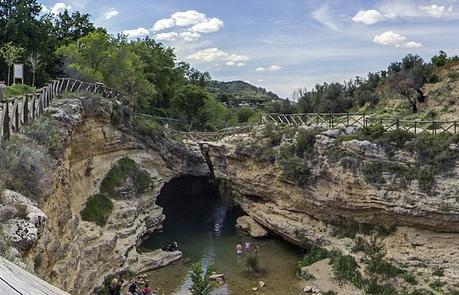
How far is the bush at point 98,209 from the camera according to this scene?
26.6m

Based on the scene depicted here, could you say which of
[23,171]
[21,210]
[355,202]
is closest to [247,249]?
[355,202]

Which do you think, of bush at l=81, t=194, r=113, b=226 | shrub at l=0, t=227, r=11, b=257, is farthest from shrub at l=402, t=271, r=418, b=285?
shrub at l=0, t=227, r=11, b=257

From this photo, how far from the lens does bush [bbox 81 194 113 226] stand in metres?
26.6

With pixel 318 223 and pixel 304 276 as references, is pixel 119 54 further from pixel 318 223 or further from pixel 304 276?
pixel 304 276

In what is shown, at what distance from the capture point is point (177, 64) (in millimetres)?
69875

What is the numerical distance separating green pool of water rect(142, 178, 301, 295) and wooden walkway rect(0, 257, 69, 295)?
22.9 meters

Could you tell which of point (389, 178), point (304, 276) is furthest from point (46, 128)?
point (389, 178)

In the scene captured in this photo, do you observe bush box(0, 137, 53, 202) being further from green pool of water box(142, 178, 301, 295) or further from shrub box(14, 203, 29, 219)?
green pool of water box(142, 178, 301, 295)

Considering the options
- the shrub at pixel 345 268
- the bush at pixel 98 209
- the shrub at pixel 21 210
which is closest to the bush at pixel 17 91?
the bush at pixel 98 209

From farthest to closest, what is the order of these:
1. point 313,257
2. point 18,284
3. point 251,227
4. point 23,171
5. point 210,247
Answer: point 251,227 < point 210,247 < point 313,257 < point 23,171 < point 18,284

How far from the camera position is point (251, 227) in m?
35.6

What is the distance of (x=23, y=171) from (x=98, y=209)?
1570 cm

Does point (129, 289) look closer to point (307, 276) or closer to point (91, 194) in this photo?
point (91, 194)

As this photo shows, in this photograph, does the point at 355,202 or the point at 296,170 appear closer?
the point at 355,202
